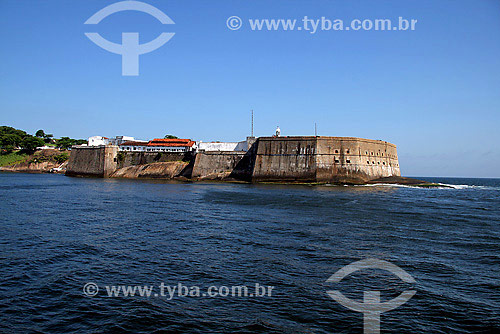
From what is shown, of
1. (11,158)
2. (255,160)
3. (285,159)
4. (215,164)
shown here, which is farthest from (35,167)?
(285,159)

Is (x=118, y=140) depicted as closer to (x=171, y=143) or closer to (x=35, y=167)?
(x=171, y=143)

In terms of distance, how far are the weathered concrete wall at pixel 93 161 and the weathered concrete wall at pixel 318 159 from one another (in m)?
30.1

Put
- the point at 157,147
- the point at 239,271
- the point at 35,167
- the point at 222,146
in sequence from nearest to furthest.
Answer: the point at 239,271 → the point at 222,146 → the point at 157,147 → the point at 35,167

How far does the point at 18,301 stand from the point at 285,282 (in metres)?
6.58

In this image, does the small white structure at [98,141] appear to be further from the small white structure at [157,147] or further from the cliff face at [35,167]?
the cliff face at [35,167]

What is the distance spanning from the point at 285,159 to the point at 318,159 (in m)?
5.15

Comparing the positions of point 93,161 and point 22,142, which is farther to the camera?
point 22,142

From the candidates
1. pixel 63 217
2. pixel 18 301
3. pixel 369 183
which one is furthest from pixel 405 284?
pixel 369 183

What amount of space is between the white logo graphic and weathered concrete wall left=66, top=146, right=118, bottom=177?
2415 inches

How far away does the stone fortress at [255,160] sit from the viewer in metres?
49.1

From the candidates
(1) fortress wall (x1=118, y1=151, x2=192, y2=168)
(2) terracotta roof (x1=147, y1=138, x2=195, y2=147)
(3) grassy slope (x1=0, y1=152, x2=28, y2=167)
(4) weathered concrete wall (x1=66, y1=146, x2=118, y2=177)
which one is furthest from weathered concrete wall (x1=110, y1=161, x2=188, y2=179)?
(3) grassy slope (x1=0, y1=152, x2=28, y2=167)

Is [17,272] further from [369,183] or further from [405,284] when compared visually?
[369,183]

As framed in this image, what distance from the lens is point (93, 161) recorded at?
64.8 meters

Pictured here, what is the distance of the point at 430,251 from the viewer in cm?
1257
